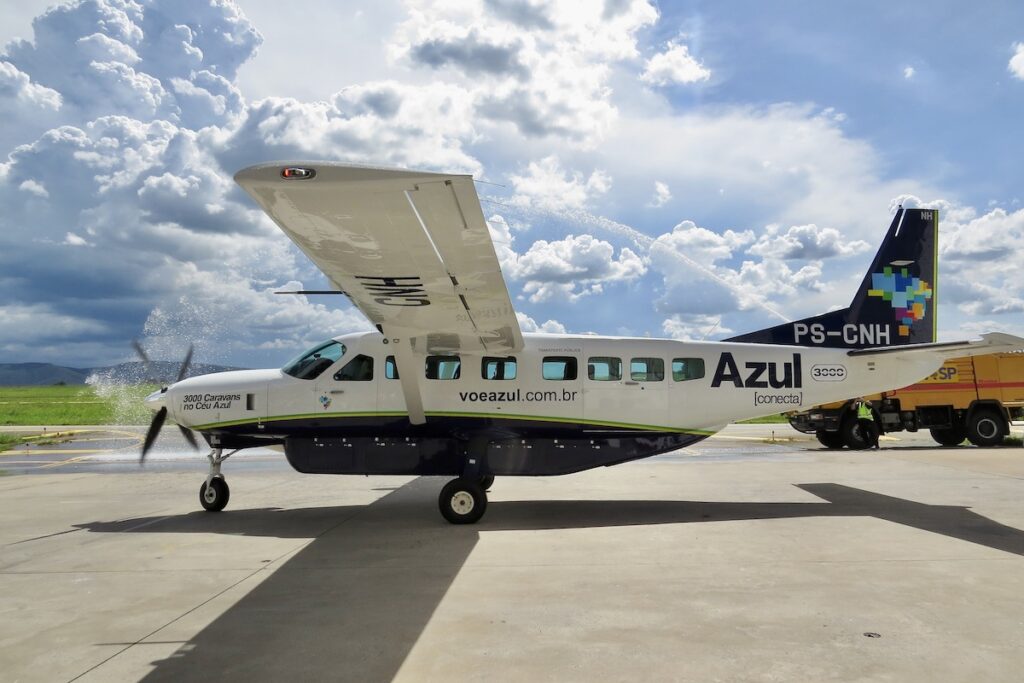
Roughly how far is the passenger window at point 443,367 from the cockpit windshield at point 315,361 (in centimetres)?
138

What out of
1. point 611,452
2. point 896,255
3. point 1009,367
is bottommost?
point 611,452

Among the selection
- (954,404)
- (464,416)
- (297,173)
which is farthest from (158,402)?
(954,404)

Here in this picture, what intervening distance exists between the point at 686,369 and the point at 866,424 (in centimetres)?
1175

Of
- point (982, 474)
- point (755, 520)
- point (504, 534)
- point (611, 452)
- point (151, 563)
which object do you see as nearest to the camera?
point (151, 563)

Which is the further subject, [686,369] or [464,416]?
[686,369]

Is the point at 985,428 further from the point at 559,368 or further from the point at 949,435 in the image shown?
the point at 559,368

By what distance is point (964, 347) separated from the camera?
9.41 metres

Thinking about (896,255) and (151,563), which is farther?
(896,255)

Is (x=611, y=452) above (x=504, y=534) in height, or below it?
above

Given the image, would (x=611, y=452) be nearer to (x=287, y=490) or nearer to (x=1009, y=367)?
(x=287, y=490)

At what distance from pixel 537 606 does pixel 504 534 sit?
2864 mm

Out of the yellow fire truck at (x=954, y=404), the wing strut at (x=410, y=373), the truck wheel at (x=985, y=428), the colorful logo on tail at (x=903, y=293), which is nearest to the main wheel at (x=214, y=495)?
the wing strut at (x=410, y=373)

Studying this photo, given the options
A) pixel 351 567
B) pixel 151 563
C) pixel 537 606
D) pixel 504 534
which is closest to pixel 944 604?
pixel 537 606

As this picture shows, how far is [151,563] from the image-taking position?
676cm
